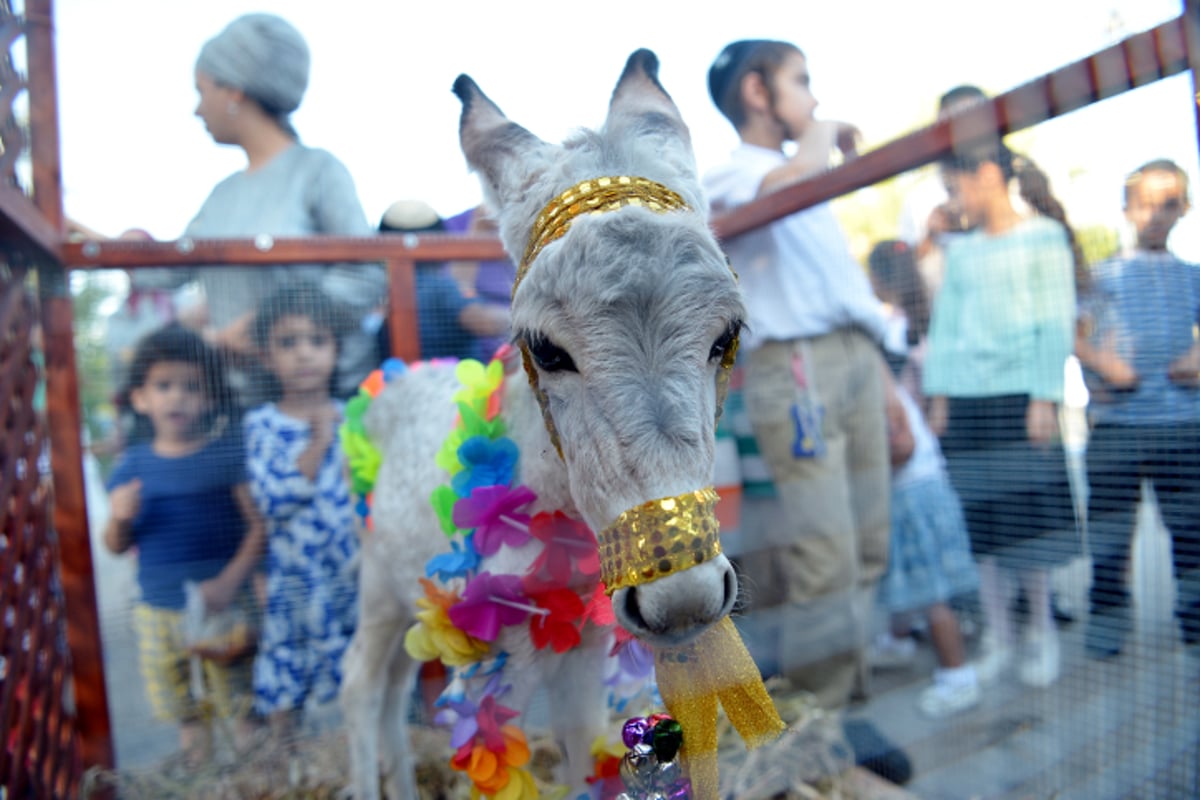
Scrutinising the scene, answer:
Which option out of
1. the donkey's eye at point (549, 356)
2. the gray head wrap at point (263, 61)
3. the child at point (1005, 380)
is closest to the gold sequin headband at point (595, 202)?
the donkey's eye at point (549, 356)

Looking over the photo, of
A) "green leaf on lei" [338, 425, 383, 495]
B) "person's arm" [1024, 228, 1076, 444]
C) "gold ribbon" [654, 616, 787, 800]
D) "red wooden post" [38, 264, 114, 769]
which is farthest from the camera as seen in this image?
"red wooden post" [38, 264, 114, 769]

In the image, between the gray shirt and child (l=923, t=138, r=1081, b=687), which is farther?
the gray shirt

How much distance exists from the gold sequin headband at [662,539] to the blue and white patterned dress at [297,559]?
1797 mm

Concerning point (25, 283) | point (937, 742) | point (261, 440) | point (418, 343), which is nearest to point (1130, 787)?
point (937, 742)

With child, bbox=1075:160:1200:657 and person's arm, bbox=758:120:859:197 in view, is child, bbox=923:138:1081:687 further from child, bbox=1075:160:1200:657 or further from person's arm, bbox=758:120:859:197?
person's arm, bbox=758:120:859:197

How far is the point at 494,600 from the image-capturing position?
1.33 metres

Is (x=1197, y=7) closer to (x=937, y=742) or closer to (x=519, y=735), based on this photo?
(x=519, y=735)

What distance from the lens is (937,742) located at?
2252 mm

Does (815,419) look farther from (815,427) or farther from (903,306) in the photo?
(903,306)

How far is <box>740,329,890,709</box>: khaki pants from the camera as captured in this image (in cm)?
242

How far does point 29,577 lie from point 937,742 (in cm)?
280

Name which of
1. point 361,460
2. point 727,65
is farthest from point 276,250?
point 727,65

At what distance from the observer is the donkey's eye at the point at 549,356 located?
1.02 metres

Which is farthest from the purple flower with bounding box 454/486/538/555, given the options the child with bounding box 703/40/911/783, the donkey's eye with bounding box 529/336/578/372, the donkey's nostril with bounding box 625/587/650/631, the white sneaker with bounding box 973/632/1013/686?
the white sneaker with bounding box 973/632/1013/686
